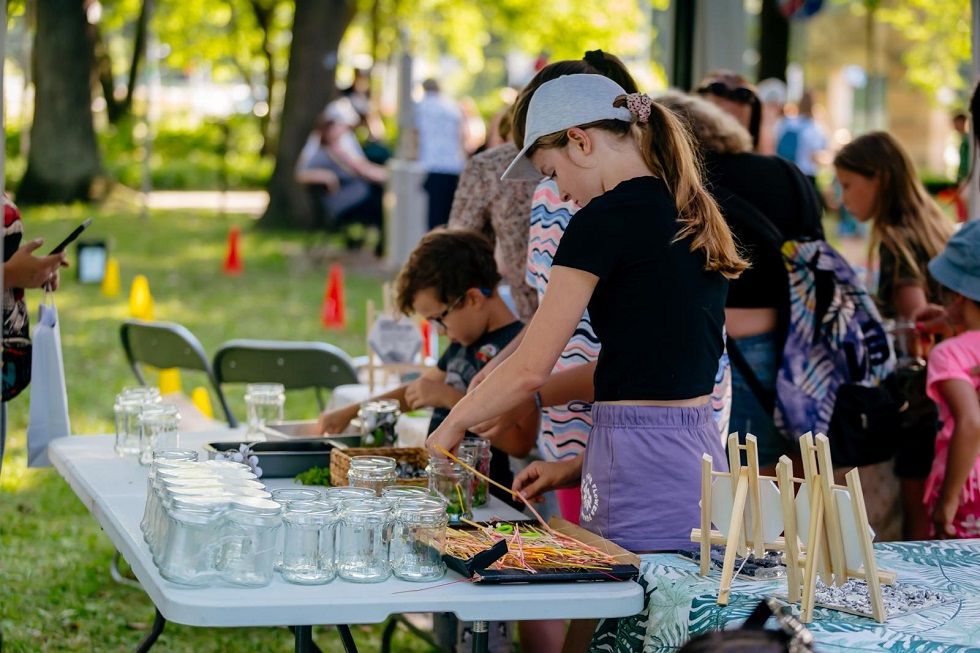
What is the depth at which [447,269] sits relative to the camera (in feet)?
11.4

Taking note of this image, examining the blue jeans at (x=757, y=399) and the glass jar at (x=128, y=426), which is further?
the blue jeans at (x=757, y=399)

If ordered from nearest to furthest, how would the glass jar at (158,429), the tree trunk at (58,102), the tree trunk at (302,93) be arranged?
the glass jar at (158,429) < the tree trunk at (302,93) < the tree trunk at (58,102)

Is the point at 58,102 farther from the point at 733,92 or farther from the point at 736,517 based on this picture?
the point at 736,517

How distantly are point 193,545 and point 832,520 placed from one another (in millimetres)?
1094

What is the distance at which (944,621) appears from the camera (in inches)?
92.1

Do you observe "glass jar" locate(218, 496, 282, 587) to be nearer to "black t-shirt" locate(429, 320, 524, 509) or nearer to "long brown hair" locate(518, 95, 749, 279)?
"long brown hair" locate(518, 95, 749, 279)

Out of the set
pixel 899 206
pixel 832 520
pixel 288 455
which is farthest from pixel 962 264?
pixel 288 455

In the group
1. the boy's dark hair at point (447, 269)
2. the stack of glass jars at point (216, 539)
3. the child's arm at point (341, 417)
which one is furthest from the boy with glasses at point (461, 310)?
the stack of glass jars at point (216, 539)

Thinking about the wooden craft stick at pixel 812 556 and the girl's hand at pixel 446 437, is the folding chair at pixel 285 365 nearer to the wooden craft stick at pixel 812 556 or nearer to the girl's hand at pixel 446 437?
the girl's hand at pixel 446 437

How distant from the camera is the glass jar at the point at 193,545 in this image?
2311 millimetres

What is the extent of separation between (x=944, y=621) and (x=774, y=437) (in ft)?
5.71

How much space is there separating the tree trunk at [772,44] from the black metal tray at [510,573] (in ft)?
36.8

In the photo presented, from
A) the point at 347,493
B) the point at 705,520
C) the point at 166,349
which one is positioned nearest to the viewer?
the point at 705,520

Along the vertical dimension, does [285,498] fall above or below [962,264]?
below
